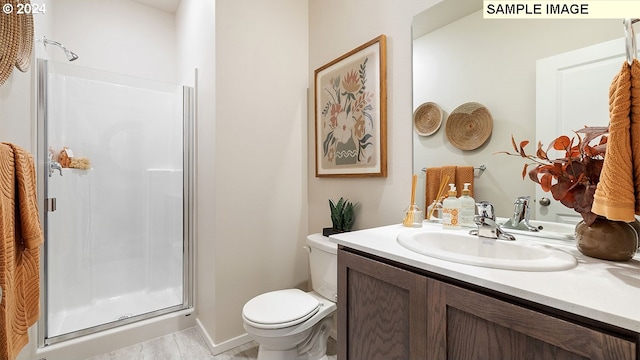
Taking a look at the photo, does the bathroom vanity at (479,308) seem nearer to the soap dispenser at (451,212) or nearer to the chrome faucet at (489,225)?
Result: the chrome faucet at (489,225)

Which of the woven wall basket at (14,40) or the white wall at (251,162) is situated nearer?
the woven wall basket at (14,40)

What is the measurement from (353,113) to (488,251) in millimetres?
1058

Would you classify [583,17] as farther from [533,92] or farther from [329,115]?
[329,115]

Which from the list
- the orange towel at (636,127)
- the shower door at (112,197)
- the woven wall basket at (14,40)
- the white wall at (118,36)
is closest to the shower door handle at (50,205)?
the shower door at (112,197)

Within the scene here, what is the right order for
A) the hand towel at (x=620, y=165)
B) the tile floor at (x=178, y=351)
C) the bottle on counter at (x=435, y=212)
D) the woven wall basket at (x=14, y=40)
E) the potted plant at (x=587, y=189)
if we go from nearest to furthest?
1. the hand towel at (x=620, y=165)
2. the potted plant at (x=587, y=189)
3. the woven wall basket at (x=14, y=40)
4. the bottle on counter at (x=435, y=212)
5. the tile floor at (x=178, y=351)

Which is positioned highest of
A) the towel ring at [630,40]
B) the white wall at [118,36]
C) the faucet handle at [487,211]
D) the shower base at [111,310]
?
the white wall at [118,36]

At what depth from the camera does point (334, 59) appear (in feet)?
6.06

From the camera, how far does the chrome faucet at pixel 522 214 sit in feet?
3.36

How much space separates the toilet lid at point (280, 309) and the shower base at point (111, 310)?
0.93m

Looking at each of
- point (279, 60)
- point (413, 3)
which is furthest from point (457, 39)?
point (279, 60)

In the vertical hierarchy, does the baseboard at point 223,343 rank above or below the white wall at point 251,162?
below

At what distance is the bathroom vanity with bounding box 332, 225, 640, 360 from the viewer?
50cm

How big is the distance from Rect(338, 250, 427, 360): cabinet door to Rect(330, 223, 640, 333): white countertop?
0.06m

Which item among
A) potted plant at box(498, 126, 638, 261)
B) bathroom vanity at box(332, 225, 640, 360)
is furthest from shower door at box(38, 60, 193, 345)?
potted plant at box(498, 126, 638, 261)
